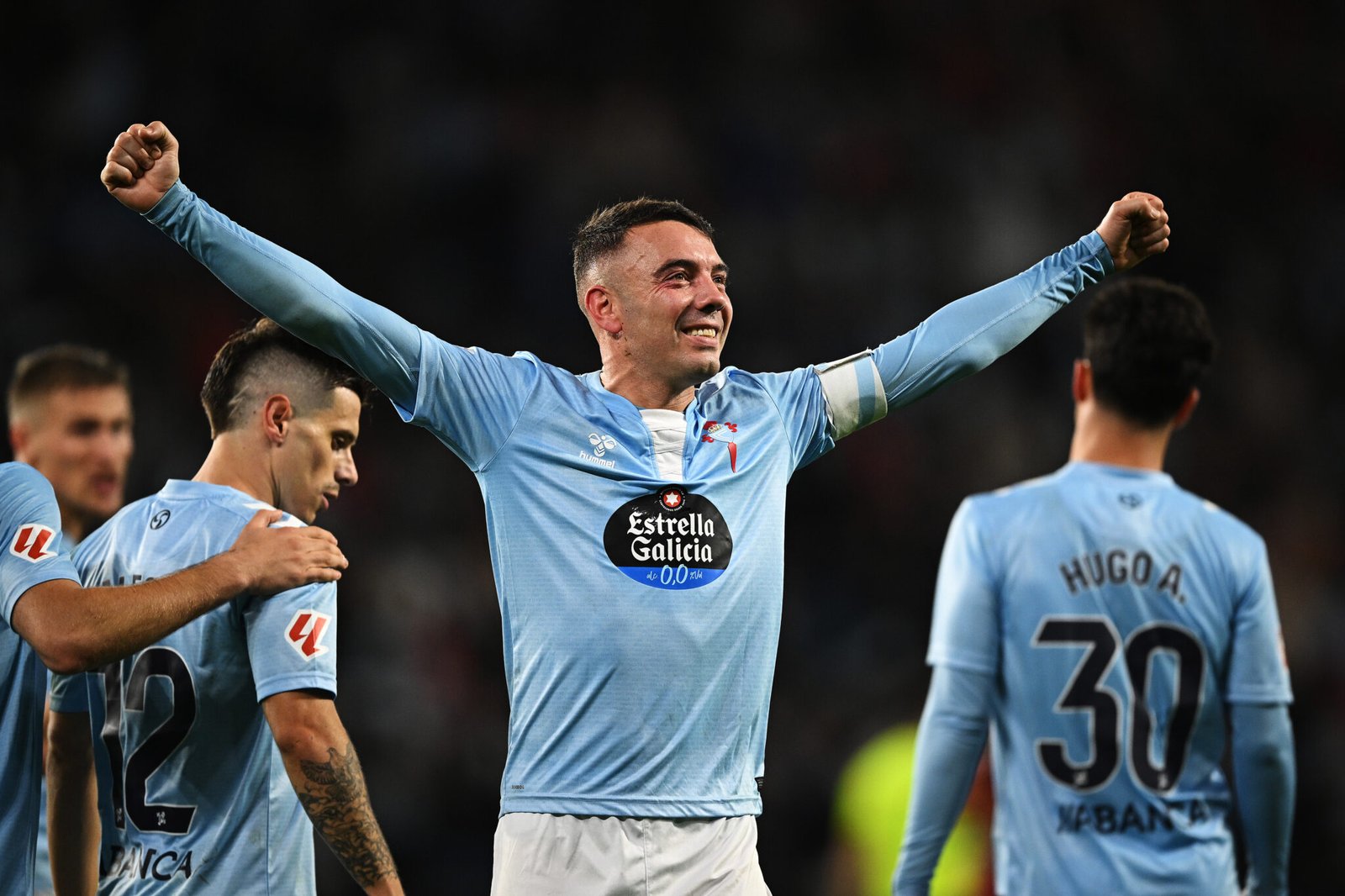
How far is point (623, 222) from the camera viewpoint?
172 inches

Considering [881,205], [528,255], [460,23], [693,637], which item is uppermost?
[460,23]

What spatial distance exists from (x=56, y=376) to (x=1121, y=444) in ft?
13.5

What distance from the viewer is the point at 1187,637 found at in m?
3.60

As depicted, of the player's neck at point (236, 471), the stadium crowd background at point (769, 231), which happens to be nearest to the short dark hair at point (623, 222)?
the player's neck at point (236, 471)

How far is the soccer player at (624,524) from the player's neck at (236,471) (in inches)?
22.6

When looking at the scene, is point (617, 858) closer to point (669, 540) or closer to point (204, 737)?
point (669, 540)

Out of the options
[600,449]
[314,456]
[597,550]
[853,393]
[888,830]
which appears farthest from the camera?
[888,830]

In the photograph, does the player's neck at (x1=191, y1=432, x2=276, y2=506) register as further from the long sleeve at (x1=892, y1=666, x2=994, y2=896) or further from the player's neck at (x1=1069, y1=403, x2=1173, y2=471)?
the player's neck at (x1=1069, y1=403, x2=1173, y2=471)

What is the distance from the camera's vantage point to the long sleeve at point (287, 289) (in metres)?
3.47

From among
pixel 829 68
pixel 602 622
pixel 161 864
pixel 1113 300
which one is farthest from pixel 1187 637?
pixel 829 68

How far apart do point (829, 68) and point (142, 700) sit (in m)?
10.9

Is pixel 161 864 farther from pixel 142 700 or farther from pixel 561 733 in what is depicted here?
pixel 561 733

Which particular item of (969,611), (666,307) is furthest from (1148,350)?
(666,307)

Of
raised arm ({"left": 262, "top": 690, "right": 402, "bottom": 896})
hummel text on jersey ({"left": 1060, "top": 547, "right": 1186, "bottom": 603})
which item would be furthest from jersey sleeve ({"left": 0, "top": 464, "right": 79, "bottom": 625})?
hummel text on jersey ({"left": 1060, "top": 547, "right": 1186, "bottom": 603})
